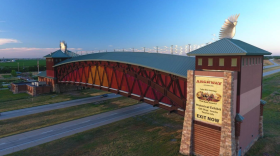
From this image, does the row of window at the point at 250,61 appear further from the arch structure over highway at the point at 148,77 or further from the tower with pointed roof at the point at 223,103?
the arch structure over highway at the point at 148,77

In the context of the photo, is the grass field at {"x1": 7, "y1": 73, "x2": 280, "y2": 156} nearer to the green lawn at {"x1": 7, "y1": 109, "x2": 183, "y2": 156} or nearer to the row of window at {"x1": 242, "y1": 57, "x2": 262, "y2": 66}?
the green lawn at {"x1": 7, "y1": 109, "x2": 183, "y2": 156}

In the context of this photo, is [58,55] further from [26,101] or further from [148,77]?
[148,77]

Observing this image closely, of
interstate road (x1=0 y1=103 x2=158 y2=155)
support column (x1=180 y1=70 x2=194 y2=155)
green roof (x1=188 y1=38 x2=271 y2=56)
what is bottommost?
interstate road (x1=0 y1=103 x2=158 y2=155)

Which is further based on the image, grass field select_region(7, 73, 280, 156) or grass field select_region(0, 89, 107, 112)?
grass field select_region(0, 89, 107, 112)

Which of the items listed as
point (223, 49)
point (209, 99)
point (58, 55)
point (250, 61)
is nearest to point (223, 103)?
point (209, 99)

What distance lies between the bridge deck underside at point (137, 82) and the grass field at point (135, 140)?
4.86 m

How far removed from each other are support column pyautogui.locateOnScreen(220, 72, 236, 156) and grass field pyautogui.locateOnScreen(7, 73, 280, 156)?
558 cm

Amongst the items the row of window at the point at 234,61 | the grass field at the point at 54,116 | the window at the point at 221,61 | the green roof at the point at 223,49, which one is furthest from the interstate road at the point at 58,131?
the window at the point at 221,61

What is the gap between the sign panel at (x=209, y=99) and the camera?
2184cm

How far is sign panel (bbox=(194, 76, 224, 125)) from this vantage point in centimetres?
2184

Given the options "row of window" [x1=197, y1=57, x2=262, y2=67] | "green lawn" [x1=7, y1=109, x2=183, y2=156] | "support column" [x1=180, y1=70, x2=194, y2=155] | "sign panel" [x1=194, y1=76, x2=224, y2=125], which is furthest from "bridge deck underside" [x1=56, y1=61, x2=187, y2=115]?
"green lawn" [x1=7, y1=109, x2=183, y2=156]

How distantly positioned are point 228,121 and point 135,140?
13626 mm

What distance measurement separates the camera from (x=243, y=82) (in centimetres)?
2317

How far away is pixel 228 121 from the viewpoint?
21.1m
